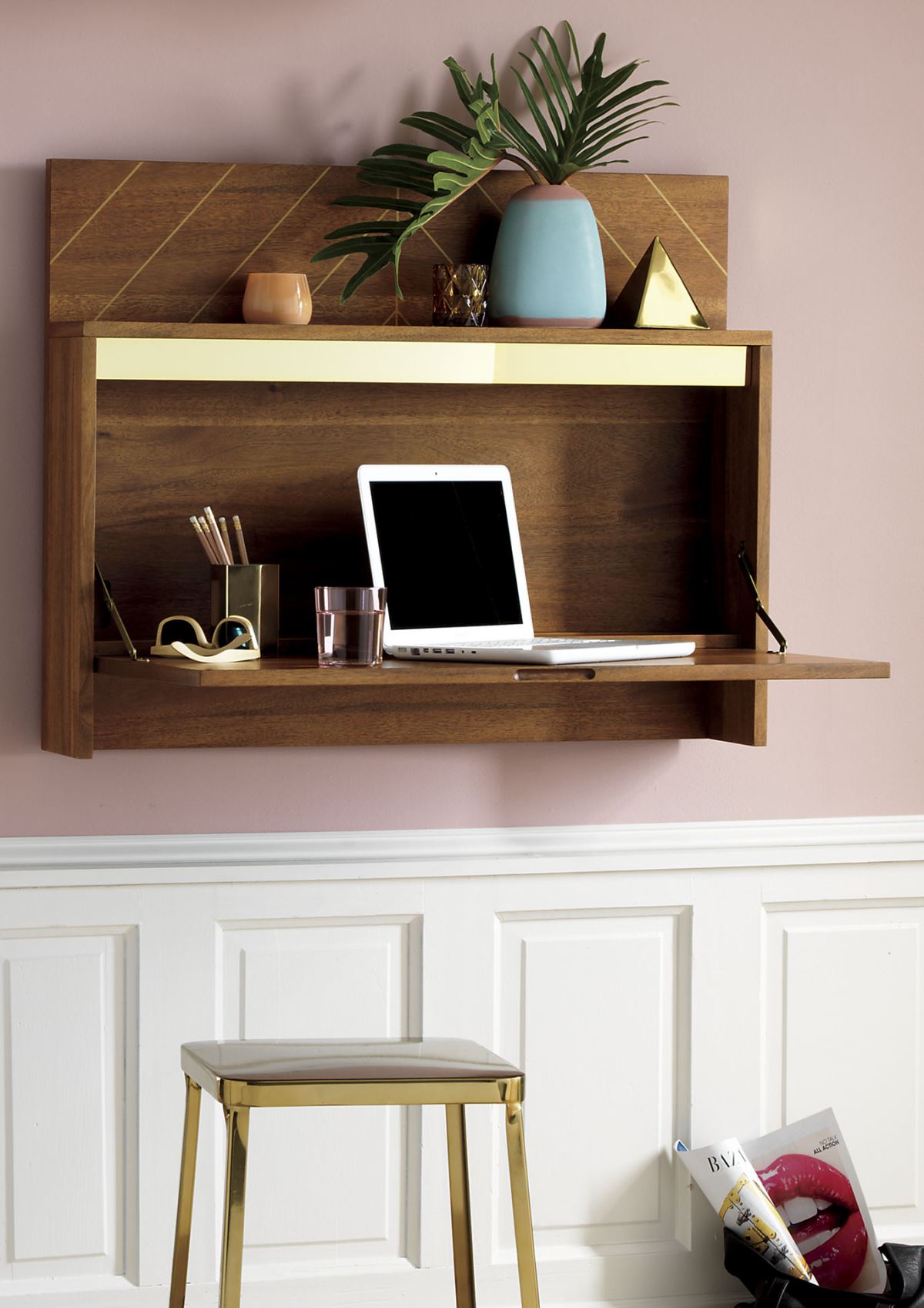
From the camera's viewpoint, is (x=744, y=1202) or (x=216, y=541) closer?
(x=216, y=541)

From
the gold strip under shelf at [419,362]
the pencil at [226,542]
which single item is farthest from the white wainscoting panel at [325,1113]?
the gold strip under shelf at [419,362]

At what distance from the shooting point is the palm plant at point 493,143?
6.37 ft

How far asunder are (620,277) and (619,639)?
1.72ft

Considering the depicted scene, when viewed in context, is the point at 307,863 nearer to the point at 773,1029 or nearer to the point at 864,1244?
the point at 773,1029

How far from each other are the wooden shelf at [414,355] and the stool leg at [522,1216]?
0.93m

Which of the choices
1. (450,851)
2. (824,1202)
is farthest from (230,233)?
(824,1202)

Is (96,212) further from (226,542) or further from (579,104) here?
(579,104)

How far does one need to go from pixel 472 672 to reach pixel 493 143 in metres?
0.72

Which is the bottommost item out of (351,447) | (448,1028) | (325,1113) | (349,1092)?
→ (325,1113)

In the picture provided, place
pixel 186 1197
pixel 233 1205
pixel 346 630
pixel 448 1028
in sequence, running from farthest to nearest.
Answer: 1. pixel 448 1028
2. pixel 346 630
3. pixel 186 1197
4. pixel 233 1205

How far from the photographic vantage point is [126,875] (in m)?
2.05

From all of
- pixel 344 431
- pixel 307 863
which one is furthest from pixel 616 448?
pixel 307 863

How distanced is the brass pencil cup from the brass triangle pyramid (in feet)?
1.93

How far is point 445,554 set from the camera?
2043mm
